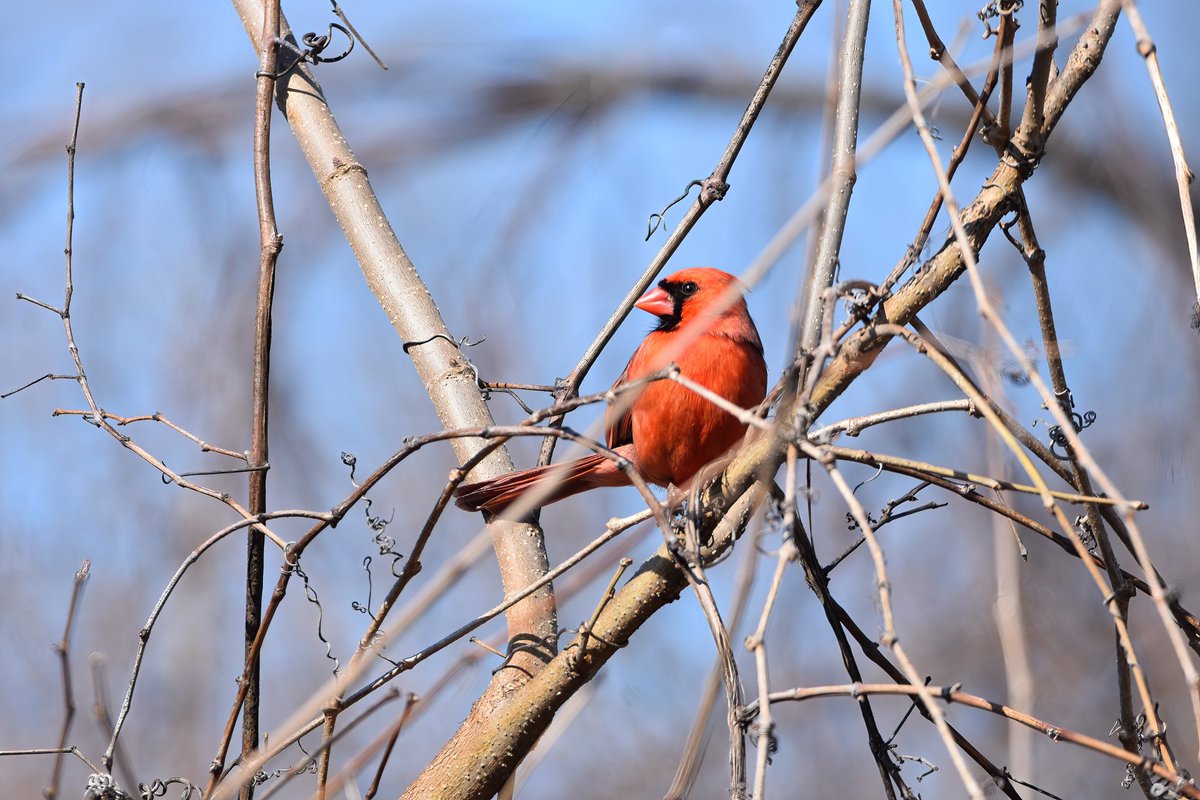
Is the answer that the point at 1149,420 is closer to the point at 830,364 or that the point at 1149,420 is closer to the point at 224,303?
the point at 830,364

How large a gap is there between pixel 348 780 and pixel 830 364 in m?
0.69

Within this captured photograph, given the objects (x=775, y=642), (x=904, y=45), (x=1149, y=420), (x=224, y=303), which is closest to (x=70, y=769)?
(x=224, y=303)

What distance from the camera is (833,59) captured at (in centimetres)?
141

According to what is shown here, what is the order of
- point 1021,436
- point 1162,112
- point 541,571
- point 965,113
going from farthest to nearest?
point 965,113 < point 541,571 < point 1021,436 < point 1162,112

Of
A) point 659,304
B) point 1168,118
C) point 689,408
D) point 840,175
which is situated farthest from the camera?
point 659,304

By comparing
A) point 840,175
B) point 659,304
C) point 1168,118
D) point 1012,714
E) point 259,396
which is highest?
point 659,304

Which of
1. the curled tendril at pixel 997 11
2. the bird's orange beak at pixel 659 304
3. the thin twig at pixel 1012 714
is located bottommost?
the thin twig at pixel 1012 714

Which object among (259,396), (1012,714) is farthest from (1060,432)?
(259,396)

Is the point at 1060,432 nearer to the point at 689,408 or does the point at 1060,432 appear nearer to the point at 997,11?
the point at 997,11

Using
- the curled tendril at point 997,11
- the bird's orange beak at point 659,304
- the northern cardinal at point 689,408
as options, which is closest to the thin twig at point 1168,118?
the curled tendril at point 997,11

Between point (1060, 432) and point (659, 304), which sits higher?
point (659, 304)

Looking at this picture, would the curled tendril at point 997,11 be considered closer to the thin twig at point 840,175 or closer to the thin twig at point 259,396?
the thin twig at point 840,175

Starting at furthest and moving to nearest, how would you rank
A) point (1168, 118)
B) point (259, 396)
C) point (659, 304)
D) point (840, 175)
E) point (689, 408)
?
1. point (659, 304)
2. point (689, 408)
3. point (259, 396)
4. point (840, 175)
5. point (1168, 118)

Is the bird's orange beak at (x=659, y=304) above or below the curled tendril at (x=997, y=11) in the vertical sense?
above
